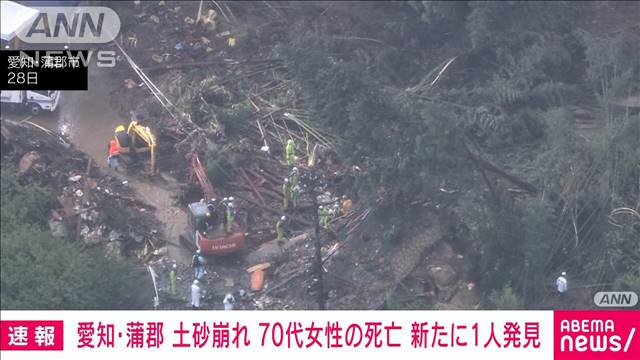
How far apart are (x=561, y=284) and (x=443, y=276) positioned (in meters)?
1.41

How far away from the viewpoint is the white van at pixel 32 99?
14.8 meters

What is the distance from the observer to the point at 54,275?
11172 mm

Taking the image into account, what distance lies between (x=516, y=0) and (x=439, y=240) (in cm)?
442

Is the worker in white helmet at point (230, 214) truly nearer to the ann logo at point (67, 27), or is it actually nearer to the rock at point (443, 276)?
the rock at point (443, 276)

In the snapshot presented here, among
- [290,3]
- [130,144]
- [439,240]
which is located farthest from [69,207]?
[290,3]

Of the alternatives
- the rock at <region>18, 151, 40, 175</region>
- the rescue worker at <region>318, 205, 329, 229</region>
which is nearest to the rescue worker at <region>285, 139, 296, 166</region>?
the rescue worker at <region>318, 205, 329, 229</region>

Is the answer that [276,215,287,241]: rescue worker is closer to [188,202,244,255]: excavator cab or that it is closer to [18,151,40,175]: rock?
[188,202,244,255]: excavator cab

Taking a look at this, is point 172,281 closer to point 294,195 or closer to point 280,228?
point 280,228

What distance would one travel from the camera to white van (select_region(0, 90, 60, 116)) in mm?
14789

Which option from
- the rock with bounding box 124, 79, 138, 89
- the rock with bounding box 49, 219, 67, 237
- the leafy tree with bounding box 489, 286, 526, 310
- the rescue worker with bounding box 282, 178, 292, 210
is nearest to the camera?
the leafy tree with bounding box 489, 286, 526, 310

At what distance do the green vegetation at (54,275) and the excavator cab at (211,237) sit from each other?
100 centimetres

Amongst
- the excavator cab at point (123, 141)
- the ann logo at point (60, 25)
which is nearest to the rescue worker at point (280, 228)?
the excavator cab at point (123, 141)

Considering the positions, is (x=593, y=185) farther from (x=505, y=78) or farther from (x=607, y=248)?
(x=505, y=78)

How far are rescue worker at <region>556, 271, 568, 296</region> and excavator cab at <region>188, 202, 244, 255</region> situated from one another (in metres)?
3.90
